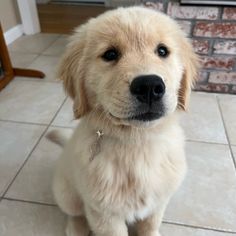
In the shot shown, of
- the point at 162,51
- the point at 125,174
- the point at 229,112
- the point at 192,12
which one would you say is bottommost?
the point at 229,112

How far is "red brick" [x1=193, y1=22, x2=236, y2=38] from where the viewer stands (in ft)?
5.61

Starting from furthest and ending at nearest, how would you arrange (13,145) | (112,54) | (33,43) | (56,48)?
1. (33,43)
2. (56,48)
3. (13,145)
4. (112,54)

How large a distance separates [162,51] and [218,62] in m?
1.15

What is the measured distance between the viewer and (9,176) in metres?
1.38

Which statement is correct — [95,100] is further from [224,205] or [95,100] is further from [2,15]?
[2,15]

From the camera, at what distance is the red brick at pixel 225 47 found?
5.77 feet

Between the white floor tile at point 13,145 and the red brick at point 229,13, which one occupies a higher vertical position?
the red brick at point 229,13

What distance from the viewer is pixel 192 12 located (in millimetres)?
1705

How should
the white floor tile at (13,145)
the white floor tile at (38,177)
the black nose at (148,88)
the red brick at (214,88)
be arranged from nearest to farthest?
the black nose at (148,88) → the white floor tile at (38,177) → the white floor tile at (13,145) → the red brick at (214,88)

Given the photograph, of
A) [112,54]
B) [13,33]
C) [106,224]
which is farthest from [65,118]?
[13,33]

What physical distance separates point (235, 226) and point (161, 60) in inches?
29.7

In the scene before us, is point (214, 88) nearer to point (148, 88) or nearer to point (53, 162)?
point (53, 162)

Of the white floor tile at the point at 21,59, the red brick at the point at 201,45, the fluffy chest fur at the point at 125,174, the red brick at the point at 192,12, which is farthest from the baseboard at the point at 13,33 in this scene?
the fluffy chest fur at the point at 125,174

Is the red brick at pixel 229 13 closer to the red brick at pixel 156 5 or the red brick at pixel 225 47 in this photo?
the red brick at pixel 225 47
